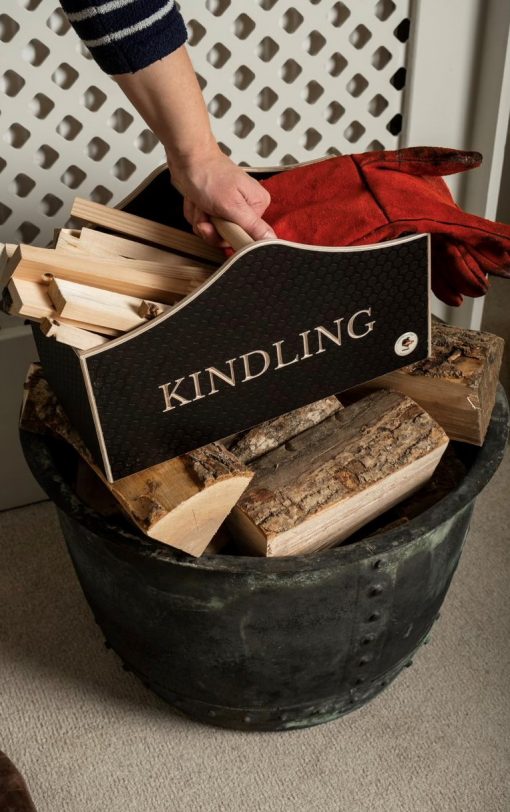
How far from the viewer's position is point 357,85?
1.54 meters

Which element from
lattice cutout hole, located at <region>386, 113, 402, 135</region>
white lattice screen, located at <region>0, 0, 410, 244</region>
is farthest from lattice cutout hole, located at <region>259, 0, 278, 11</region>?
lattice cutout hole, located at <region>386, 113, 402, 135</region>

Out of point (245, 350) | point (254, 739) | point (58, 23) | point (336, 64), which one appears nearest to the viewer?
point (245, 350)

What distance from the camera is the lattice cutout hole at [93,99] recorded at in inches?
53.9

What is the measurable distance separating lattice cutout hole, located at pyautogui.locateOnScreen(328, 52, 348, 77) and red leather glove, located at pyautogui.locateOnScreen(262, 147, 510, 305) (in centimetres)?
48

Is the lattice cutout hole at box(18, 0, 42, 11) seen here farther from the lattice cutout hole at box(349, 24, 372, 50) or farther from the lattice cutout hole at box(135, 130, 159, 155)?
the lattice cutout hole at box(349, 24, 372, 50)

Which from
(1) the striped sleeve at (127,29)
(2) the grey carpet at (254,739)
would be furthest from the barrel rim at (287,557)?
(1) the striped sleeve at (127,29)

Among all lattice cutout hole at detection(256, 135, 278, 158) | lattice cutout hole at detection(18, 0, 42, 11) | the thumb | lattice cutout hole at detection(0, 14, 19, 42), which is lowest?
lattice cutout hole at detection(256, 135, 278, 158)

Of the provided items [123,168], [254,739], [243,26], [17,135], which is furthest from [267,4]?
[254,739]

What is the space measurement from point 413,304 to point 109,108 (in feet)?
2.22

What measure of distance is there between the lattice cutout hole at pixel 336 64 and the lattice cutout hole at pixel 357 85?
0.03 metres

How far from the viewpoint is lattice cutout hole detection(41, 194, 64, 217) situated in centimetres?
142

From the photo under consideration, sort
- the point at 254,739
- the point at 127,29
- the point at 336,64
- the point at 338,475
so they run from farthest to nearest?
1. the point at 336,64
2. the point at 254,739
3. the point at 338,475
4. the point at 127,29

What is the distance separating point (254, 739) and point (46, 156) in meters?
0.99

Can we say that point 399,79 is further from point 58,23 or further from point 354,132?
point 58,23
